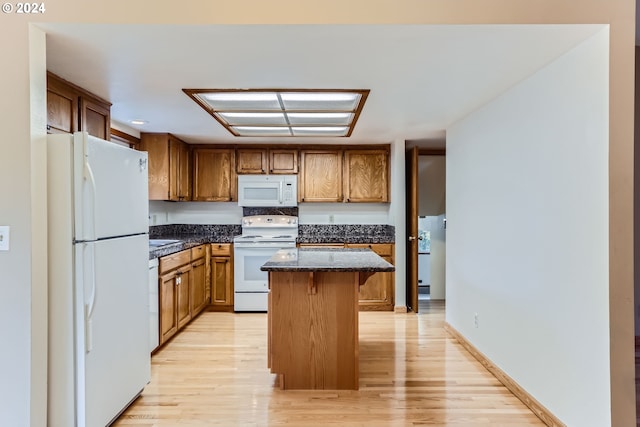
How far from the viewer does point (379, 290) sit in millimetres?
4617

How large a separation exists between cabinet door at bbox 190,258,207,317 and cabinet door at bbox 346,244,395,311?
1.82 metres

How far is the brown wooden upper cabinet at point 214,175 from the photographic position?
4855 millimetres

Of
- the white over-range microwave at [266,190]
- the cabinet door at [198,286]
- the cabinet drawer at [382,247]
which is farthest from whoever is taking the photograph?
the white over-range microwave at [266,190]

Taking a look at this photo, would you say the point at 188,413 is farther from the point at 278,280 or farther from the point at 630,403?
the point at 630,403

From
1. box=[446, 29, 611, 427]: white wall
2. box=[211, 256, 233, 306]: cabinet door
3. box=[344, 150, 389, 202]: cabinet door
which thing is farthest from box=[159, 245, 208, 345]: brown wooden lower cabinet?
box=[446, 29, 611, 427]: white wall

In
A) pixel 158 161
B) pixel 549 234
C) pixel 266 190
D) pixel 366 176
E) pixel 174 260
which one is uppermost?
pixel 158 161

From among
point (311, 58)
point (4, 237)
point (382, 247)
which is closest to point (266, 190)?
point (382, 247)

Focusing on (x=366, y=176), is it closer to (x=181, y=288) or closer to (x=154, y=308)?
(x=181, y=288)

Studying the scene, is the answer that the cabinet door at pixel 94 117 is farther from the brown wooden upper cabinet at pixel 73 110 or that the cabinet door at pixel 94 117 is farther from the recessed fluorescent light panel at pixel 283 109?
the recessed fluorescent light panel at pixel 283 109

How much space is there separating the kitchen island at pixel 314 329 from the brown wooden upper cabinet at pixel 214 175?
100 inches

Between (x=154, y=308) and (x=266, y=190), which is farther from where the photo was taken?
(x=266, y=190)

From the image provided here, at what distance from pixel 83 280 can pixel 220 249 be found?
268 centimetres

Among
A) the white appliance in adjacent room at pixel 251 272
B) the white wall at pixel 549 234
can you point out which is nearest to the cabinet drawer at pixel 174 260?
the white appliance in adjacent room at pixel 251 272

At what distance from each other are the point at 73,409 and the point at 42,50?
1863mm
